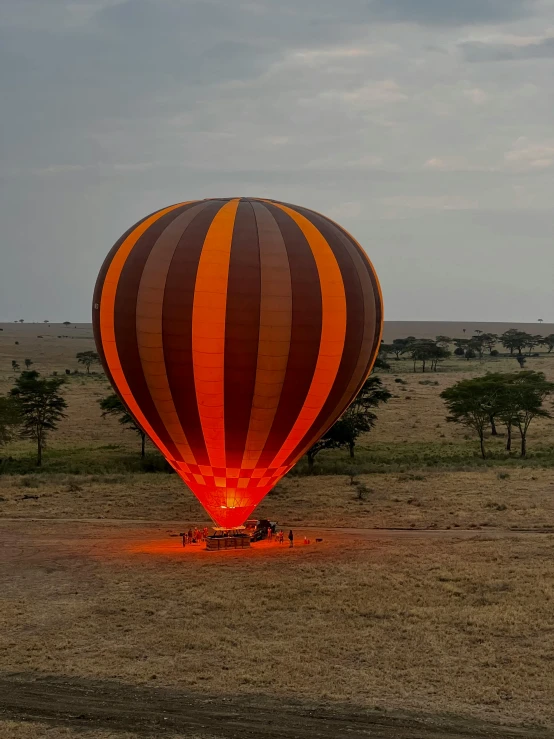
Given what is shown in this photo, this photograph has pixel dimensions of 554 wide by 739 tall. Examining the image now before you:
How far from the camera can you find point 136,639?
1902cm

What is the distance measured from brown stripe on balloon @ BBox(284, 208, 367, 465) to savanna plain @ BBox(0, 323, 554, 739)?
4.55m

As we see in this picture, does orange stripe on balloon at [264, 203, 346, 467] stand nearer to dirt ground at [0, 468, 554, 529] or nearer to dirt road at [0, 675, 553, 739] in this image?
dirt ground at [0, 468, 554, 529]

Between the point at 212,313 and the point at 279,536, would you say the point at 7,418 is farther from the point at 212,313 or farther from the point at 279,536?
the point at 212,313

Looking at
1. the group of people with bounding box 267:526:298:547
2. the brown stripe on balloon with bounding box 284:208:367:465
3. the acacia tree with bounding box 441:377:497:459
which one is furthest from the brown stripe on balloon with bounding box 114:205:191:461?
the acacia tree with bounding box 441:377:497:459

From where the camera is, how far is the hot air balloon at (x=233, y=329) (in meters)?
23.6

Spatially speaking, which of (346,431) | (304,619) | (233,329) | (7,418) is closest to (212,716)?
(304,619)

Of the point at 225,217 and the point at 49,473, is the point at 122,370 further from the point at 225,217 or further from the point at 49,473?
the point at 49,473

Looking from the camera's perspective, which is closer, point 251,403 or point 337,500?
point 251,403

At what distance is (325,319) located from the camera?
2422cm

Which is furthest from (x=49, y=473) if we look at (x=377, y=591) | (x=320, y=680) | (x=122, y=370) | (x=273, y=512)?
(x=320, y=680)

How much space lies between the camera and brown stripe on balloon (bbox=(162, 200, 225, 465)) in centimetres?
2358

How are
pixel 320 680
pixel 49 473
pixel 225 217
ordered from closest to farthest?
pixel 320 680 → pixel 225 217 → pixel 49 473

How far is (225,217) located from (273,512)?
13.6 metres

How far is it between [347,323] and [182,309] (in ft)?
16.5
